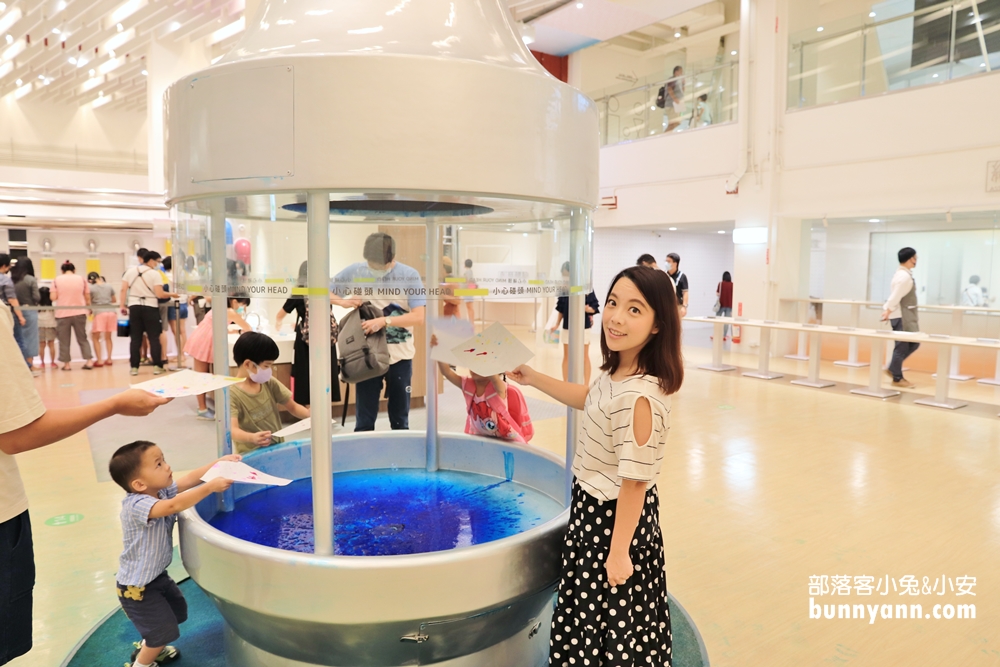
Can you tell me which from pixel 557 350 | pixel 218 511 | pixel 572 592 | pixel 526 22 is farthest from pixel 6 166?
pixel 572 592

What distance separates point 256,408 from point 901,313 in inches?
329

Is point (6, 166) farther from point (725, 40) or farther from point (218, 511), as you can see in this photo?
point (218, 511)

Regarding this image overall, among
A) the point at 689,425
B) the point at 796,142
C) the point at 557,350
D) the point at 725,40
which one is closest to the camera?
the point at 689,425

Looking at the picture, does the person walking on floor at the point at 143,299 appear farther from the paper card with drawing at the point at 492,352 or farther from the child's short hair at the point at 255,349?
the paper card with drawing at the point at 492,352

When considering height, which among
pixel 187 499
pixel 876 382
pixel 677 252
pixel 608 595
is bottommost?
pixel 876 382

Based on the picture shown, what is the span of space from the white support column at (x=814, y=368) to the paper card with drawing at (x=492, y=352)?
7351mm

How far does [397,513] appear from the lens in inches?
104

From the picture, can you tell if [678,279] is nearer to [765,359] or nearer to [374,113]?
[765,359]

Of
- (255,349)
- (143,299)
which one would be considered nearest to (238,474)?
(255,349)

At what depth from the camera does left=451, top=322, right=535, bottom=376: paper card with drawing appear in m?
2.33

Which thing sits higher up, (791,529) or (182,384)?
(182,384)

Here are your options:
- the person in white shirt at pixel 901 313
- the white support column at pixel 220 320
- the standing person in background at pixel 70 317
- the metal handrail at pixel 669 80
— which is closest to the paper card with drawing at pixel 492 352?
the white support column at pixel 220 320

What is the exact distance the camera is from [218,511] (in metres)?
2.68

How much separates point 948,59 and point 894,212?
6.90 ft
